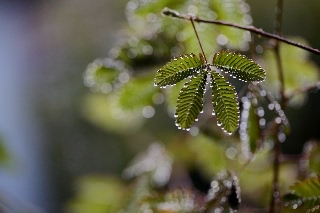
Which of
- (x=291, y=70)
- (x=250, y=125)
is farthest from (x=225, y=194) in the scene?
(x=291, y=70)

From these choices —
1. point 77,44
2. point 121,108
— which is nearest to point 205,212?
point 121,108

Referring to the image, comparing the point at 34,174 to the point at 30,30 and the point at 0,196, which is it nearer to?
the point at 30,30

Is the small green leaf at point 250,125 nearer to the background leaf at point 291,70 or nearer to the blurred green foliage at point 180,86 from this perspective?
the blurred green foliage at point 180,86

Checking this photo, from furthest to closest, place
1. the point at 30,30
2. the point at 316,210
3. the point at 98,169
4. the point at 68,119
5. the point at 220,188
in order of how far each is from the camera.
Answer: the point at 30,30 < the point at 68,119 < the point at 98,169 < the point at 220,188 < the point at 316,210

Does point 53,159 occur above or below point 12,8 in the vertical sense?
below

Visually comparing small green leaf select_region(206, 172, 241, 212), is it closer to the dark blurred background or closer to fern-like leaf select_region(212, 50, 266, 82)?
fern-like leaf select_region(212, 50, 266, 82)

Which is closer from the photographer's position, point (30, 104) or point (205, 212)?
point (205, 212)
